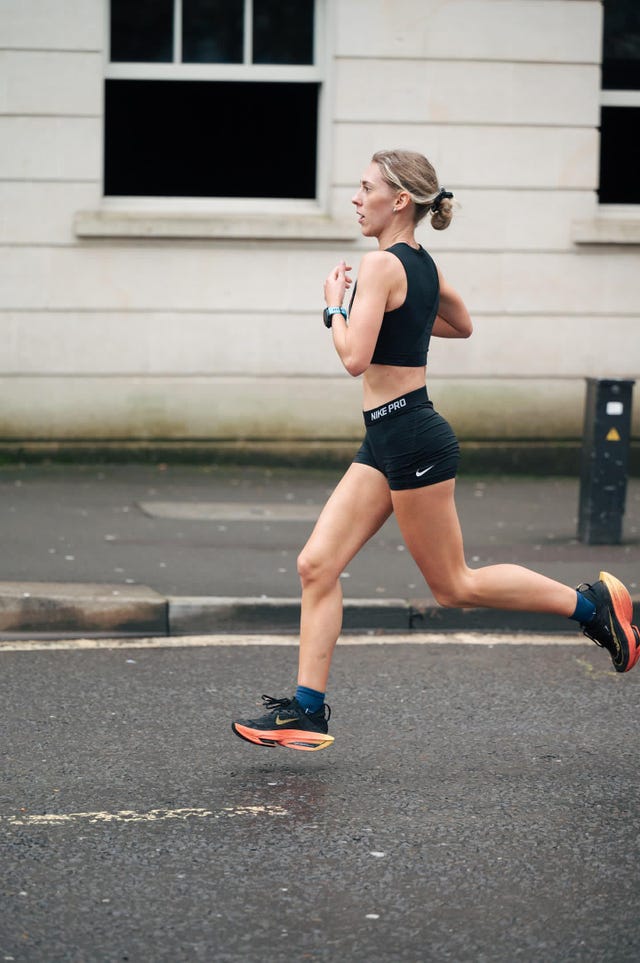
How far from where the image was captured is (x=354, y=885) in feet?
13.5

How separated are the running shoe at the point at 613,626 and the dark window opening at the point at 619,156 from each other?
724cm

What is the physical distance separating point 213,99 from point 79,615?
18.9ft

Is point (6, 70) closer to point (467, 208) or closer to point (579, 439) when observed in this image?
point (467, 208)

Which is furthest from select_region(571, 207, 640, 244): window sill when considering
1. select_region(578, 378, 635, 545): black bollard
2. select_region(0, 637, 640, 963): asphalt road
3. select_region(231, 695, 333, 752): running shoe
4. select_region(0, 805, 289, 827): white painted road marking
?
select_region(0, 805, 289, 827): white painted road marking

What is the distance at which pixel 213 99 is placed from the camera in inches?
469

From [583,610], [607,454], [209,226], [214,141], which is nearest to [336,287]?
[583,610]

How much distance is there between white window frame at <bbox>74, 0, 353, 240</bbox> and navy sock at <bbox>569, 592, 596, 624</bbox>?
6.61m

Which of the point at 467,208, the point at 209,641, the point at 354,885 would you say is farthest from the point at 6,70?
the point at 354,885

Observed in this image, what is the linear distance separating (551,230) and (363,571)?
4486 millimetres

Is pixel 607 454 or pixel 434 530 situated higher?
pixel 434 530

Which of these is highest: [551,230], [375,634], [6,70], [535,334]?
[6,70]

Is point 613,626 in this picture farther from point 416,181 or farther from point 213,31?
point 213,31

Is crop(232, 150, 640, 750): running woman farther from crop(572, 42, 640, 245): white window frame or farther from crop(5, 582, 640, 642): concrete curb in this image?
crop(572, 42, 640, 245): white window frame

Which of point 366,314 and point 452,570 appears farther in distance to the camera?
point 452,570
